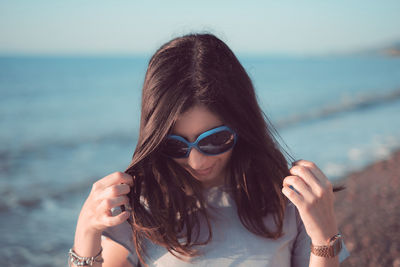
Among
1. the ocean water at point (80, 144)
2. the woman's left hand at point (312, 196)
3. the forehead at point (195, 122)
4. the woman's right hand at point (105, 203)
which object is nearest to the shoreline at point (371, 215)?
the ocean water at point (80, 144)

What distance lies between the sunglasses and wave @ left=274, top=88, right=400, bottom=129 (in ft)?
38.0

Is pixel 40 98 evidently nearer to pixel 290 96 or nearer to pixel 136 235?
pixel 290 96

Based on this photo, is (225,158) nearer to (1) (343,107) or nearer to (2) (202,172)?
(2) (202,172)

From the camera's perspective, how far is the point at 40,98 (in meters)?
23.5

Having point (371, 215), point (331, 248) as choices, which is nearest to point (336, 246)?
point (331, 248)

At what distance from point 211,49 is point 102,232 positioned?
1.11 meters

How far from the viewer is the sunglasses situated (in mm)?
1785

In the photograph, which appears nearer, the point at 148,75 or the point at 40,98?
the point at 148,75

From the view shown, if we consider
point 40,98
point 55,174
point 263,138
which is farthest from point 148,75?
point 40,98

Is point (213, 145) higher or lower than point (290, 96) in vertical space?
higher

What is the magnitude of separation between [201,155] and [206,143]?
9 cm

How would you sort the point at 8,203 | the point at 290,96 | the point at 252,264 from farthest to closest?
the point at 290,96, the point at 8,203, the point at 252,264

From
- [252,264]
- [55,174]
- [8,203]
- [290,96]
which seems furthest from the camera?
[290,96]

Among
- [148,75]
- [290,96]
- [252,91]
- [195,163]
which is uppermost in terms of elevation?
[148,75]
